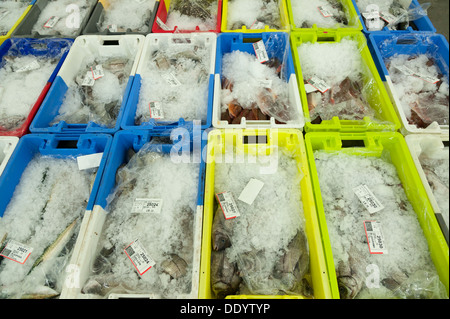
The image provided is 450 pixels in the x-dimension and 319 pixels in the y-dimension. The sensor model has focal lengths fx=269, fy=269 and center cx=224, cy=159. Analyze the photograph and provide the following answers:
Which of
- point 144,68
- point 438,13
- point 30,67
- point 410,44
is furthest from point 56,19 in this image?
point 438,13

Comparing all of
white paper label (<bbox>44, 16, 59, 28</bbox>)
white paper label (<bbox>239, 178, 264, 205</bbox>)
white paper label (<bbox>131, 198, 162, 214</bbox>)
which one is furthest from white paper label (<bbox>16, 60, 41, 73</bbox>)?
white paper label (<bbox>239, 178, 264, 205</bbox>)

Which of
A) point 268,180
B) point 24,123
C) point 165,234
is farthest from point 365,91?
point 24,123

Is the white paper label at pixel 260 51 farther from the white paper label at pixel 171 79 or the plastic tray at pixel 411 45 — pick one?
the plastic tray at pixel 411 45

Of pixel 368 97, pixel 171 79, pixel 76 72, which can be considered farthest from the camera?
pixel 76 72

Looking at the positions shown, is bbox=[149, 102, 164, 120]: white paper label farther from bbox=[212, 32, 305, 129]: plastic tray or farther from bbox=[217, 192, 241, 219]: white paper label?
bbox=[217, 192, 241, 219]: white paper label

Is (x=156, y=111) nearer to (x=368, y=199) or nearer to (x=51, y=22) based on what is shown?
(x=368, y=199)

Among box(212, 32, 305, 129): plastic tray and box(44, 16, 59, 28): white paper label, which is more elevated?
box(44, 16, 59, 28): white paper label

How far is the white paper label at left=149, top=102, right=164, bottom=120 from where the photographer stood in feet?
6.95

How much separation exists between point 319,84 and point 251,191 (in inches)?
44.7

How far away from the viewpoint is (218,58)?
7.73 ft

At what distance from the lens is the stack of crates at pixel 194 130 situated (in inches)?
59.2

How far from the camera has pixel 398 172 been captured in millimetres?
1872

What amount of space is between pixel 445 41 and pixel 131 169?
291 cm

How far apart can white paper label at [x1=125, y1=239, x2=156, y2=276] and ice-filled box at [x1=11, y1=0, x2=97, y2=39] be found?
218 centimetres
